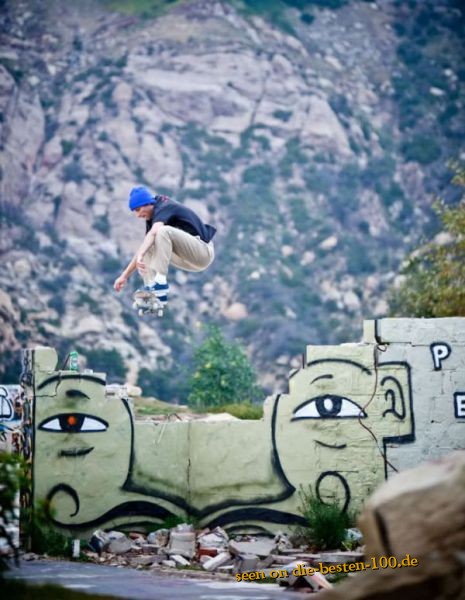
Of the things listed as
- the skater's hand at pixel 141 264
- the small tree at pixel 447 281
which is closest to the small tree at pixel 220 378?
the small tree at pixel 447 281

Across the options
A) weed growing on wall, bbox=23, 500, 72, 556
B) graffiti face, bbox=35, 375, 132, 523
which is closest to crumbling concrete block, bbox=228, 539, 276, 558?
graffiti face, bbox=35, 375, 132, 523

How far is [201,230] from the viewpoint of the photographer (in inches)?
488

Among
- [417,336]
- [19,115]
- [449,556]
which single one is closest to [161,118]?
[19,115]

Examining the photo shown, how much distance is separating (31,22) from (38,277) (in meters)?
16.9

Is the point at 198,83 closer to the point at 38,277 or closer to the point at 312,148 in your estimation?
the point at 312,148

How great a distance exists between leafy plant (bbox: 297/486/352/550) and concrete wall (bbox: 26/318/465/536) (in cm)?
14

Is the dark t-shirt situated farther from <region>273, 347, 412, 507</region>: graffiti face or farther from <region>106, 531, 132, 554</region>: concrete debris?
<region>106, 531, 132, 554</region>: concrete debris

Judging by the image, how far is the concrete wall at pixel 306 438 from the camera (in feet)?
49.5

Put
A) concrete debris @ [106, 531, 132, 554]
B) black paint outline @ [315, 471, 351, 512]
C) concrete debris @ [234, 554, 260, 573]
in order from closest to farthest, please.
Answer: concrete debris @ [234, 554, 260, 573], concrete debris @ [106, 531, 132, 554], black paint outline @ [315, 471, 351, 512]

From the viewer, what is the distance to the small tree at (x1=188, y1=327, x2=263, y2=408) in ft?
113

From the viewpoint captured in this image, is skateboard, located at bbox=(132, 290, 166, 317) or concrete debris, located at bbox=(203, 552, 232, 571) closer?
skateboard, located at bbox=(132, 290, 166, 317)

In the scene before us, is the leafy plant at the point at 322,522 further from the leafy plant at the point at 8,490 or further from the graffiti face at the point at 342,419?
the leafy plant at the point at 8,490

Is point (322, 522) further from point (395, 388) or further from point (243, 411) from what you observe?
point (243, 411)

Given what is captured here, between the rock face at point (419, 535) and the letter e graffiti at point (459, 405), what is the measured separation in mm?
8143
